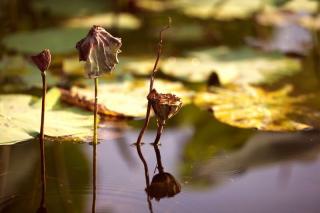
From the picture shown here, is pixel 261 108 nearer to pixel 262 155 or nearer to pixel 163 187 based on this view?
pixel 262 155

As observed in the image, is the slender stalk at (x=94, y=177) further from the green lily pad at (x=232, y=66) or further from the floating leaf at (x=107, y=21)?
the floating leaf at (x=107, y=21)

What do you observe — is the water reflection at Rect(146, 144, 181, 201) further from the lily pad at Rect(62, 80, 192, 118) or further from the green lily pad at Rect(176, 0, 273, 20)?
the green lily pad at Rect(176, 0, 273, 20)

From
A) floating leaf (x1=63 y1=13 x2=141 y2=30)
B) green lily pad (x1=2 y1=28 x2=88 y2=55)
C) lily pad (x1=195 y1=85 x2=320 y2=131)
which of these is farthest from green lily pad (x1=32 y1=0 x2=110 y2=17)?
lily pad (x1=195 y1=85 x2=320 y2=131)

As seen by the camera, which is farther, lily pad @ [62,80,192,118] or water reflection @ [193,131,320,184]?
lily pad @ [62,80,192,118]

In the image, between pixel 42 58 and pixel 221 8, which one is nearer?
pixel 42 58

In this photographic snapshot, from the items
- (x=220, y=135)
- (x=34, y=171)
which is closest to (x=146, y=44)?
(x=220, y=135)

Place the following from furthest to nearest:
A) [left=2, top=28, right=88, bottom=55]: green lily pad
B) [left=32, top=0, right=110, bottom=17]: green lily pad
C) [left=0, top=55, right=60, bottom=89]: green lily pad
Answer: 1. [left=32, top=0, right=110, bottom=17]: green lily pad
2. [left=2, top=28, right=88, bottom=55]: green lily pad
3. [left=0, top=55, right=60, bottom=89]: green lily pad

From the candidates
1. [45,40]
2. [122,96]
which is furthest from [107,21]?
[122,96]

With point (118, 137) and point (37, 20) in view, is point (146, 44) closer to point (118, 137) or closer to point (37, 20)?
point (37, 20)
